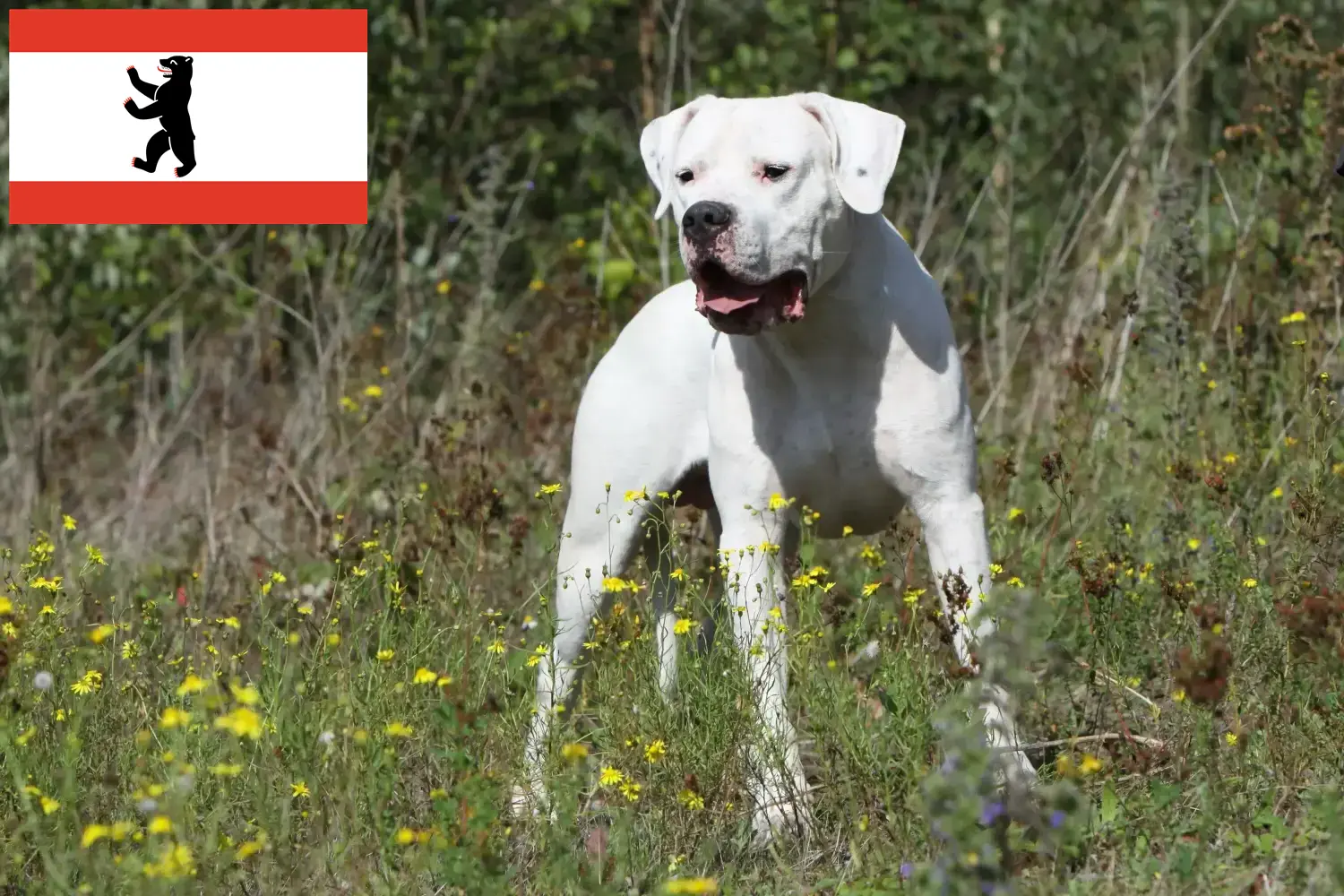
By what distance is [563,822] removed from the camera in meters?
3.01

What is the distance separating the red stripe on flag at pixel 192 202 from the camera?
7.19 metres

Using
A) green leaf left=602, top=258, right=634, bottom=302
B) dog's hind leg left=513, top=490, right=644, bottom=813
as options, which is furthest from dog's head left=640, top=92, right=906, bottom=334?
green leaf left=602, top=258, right=634, bottom=302

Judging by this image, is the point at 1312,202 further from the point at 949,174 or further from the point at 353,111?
the point at 353,111

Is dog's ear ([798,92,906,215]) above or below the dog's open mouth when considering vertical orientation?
above

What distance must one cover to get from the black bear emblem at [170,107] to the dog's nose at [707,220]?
3.69m

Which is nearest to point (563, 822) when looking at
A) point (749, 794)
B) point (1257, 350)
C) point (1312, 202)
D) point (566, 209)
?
point (749, 794)

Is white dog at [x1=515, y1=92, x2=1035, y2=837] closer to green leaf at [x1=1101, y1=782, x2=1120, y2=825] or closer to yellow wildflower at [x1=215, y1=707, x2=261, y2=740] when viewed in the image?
green leaf at [x1=1101, y1=782, x2=1120, y2=825]

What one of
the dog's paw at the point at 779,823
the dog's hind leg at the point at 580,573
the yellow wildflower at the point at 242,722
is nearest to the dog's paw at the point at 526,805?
the dog's paw at the point at 779,823

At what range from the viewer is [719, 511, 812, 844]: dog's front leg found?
362 centimetres

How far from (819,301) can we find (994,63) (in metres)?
4.49

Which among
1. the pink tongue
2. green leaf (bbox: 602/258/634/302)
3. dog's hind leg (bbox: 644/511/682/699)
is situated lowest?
dog's hind leg (bbox: 644/511/682/699)

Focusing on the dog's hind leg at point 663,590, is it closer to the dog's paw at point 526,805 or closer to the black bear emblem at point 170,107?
the dog's paw at point 526,805

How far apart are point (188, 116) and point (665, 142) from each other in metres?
3.33

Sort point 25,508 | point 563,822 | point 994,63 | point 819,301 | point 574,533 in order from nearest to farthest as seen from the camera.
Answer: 1. point 563,822
2. point 819,301
3. point 574,533
4. point 25,508
5. point 994,63
